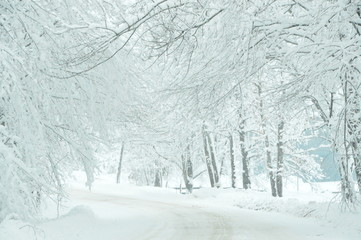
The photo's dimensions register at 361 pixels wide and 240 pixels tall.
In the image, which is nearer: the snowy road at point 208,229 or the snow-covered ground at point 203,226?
the snow-covered ground at point 203,226

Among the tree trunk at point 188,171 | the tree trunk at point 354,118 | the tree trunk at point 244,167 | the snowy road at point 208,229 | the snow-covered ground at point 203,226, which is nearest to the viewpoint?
the tree trunk at point 354,118

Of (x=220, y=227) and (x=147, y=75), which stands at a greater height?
(x=147, y=75)

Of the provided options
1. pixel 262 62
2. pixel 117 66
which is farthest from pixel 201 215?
pixel 262 62

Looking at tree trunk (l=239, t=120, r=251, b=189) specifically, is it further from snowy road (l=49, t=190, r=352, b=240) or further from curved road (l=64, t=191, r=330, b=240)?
snowy road (l=49, t=190, r=352, b=240)

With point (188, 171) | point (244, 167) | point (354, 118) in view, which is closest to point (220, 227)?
point (354, 118)

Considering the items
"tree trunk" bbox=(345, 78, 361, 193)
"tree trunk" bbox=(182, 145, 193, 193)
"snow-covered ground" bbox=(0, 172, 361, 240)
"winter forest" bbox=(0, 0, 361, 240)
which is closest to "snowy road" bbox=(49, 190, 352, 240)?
"snow-covered ground" bbox=(0, 172, 361, 240)

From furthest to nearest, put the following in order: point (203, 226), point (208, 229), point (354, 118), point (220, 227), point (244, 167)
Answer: point (244, 167) < point (203, 226) < point (220, 227) < point (208, 229) < point (354, 118)

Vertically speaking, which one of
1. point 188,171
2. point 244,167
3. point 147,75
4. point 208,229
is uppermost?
point 147,75

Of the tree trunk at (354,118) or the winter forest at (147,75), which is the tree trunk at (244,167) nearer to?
the winter forest at (147,75)

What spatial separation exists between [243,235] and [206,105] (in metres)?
3.99

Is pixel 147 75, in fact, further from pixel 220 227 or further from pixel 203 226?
pixel 220 227

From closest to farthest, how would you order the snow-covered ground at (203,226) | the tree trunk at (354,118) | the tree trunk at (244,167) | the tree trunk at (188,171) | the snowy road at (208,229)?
the tree trunk at (354,118) → the snow-covered ground at (203,226) → the snowy road at (208,229) → the tree trunk at (244,167) → the tree trunk at (188,171)

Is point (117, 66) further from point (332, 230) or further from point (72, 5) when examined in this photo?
point (332, 230)

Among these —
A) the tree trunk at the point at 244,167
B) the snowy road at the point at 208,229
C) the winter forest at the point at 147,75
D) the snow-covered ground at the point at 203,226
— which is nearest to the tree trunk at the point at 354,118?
the winter forest at the point at 147,75
